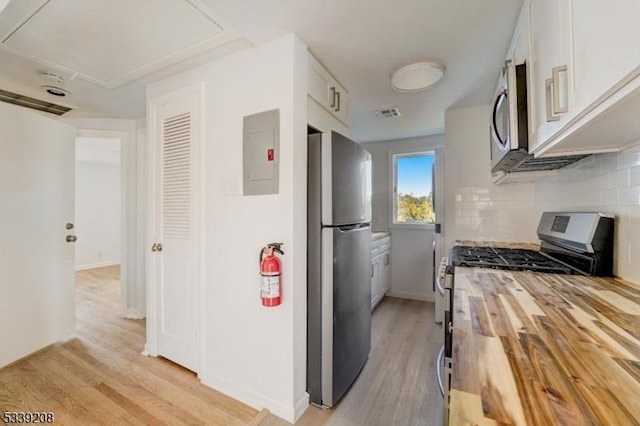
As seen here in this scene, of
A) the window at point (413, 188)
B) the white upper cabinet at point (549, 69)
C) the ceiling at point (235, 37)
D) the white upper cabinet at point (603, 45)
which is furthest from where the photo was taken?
the window at point (413, 188)

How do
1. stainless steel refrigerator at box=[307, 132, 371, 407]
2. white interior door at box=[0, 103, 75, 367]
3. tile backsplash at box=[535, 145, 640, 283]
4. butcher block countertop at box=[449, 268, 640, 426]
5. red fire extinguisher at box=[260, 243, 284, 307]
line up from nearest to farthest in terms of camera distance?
1. butcher block countertop at box=[449, 268, 640, 426]
2. tile backsplash at box=[535, 145, 640, 283]
3. red fire extinguisher at box=[260, 243, 284, 307]
4. stainless steel refrigerator at box=[307, 132, 371, 407]
5. white interior door at box=[0, 103, 75, 367]

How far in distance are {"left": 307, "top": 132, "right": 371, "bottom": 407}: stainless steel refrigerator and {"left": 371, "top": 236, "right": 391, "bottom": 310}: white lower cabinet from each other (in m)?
1.36

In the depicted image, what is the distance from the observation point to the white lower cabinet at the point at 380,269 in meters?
3.13

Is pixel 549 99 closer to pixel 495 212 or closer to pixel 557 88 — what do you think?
pixel 557 88

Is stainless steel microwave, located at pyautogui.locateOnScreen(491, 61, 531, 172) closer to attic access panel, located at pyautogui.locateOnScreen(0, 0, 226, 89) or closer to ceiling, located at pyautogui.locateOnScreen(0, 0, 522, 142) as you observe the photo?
ceiling, located at pyautogui.locateOnScreen(0, 0, 522, 142)

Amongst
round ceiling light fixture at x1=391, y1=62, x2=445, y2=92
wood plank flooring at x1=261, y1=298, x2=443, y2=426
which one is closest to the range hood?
round ceiling light fixture at x1=391, y1=62, x2=445, y2=92

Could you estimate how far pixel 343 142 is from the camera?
1.72 meters

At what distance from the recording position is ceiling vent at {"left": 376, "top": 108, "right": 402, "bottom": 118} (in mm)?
2678

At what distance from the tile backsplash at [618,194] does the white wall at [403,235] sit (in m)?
2.18

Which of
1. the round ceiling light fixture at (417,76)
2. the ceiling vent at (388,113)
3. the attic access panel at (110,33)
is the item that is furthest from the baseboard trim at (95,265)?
the round ceiling light fixture at (417,76)

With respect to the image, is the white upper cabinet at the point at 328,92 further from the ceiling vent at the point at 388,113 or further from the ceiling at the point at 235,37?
the ceiling vent at the point at 388,113

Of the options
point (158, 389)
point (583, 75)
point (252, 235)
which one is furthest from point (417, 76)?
point (158, 389)

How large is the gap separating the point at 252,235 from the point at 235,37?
3.76ft

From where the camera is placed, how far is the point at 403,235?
12.4 ft
